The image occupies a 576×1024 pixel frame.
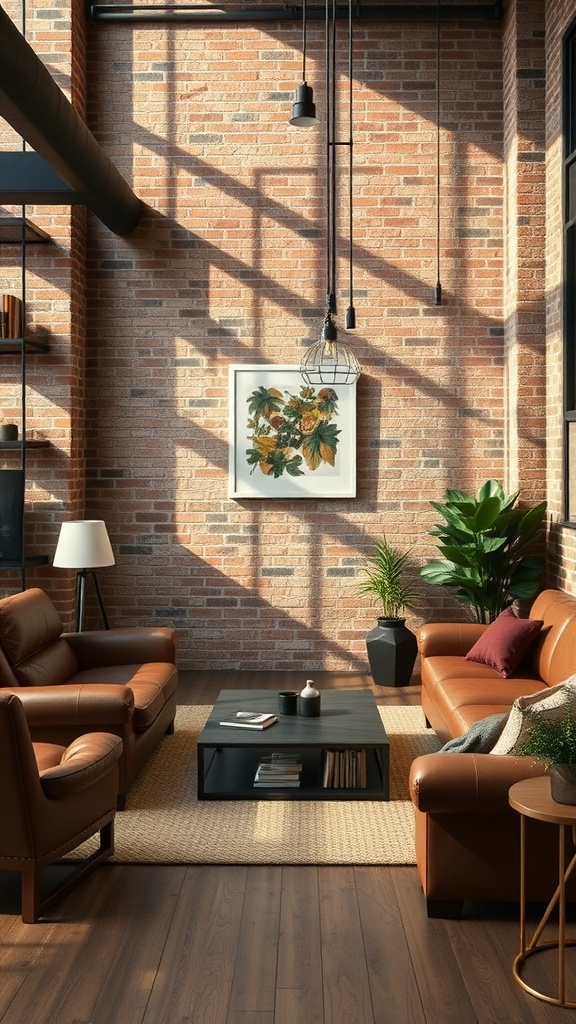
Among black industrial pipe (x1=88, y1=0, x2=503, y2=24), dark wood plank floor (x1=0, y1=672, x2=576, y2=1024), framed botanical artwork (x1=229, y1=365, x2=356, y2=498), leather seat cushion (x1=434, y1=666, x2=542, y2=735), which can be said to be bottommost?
dark wood plank floor (x1=0, y1=672, x2=576, y2=1024)

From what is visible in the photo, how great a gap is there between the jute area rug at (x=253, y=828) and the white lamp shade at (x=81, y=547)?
1.56m

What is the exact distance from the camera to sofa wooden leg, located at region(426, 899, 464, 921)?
3529 millimetres

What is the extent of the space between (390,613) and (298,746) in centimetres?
278

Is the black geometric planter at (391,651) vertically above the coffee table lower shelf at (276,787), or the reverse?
the black geometric planter at (391,651)

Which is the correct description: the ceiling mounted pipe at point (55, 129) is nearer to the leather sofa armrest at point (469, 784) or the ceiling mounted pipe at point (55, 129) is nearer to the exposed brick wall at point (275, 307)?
the exposed brick wall at point (275, 307)

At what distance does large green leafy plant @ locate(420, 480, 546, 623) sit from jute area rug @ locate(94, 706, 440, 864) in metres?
1.85

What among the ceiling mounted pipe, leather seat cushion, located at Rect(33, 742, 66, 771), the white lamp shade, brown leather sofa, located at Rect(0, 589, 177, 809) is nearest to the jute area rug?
brown leather sofa, located at Rect(0, 589, 177, 809)

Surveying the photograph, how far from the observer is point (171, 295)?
754cm

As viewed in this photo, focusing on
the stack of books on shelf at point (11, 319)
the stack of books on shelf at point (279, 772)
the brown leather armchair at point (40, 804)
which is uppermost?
the stack of books on shelf at point (11, 319)

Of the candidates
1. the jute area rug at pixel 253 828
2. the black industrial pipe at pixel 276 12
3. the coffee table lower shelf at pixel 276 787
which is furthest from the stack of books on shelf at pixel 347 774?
the black industrial pipe at pixel 276 12

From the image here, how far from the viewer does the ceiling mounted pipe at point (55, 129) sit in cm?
452

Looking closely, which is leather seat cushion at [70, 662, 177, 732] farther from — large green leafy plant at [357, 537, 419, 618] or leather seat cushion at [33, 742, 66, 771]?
large green leafy plant at [357, 537, 419, 618]

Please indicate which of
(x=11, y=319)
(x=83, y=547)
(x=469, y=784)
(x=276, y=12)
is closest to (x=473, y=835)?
(x=469, y=784)

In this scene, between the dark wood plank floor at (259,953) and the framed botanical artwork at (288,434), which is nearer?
the dark wood plank floor at (259,953)
